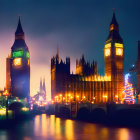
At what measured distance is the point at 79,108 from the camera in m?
90.8

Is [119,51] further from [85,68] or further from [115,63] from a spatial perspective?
[85,68]

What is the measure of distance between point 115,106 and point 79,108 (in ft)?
71.6

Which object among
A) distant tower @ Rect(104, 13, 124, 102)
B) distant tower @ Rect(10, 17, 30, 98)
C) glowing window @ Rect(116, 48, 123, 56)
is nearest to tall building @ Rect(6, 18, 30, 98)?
distant tower @ Rect(10, 17, 30, 98)

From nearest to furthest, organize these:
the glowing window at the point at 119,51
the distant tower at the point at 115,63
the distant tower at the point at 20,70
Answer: the distant tower at the point at 115,63 < the glowing window at the point at 119,51 < the distant tower at the point at 20,70

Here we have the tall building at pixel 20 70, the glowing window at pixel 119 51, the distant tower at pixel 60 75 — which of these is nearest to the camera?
the glowing window at pixel 119 51

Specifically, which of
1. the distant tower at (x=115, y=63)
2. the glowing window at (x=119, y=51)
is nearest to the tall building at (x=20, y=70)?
the distant tower at (x=115, y=63)

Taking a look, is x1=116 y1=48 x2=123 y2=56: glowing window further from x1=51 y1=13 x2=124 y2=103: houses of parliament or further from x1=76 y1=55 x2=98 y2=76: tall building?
x1=76 y1=55 x2=98 y2=76: tall building

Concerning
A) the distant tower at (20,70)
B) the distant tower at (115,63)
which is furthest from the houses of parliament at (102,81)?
the distant tower at (20,70)

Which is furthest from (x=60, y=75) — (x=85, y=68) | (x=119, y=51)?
(x=119, y=51)

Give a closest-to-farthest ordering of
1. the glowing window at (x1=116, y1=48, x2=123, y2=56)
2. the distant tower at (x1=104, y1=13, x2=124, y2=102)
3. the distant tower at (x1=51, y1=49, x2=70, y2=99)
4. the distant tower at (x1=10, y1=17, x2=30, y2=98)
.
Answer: the distant tower at (x1=104, y1=13, x2=124, y2=102) < the glowing window at (x1=116, y1=48, x2=123, y2=56) < the distant tower at (x1=51, y1=49, x2=70, y2=99) < the distant tower at (x1=10, y1=17, x2=30, y2=98)

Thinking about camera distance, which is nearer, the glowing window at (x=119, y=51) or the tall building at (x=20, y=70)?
the glowing window at (x=119, y=51)

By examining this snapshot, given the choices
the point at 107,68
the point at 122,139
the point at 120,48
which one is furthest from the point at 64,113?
the point at 122,139

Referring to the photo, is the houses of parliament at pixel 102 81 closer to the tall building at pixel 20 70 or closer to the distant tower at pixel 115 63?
the distant tower at pixel 115 63

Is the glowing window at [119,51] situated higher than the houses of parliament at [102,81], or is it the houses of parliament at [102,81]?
the glowing window at [119,51]
